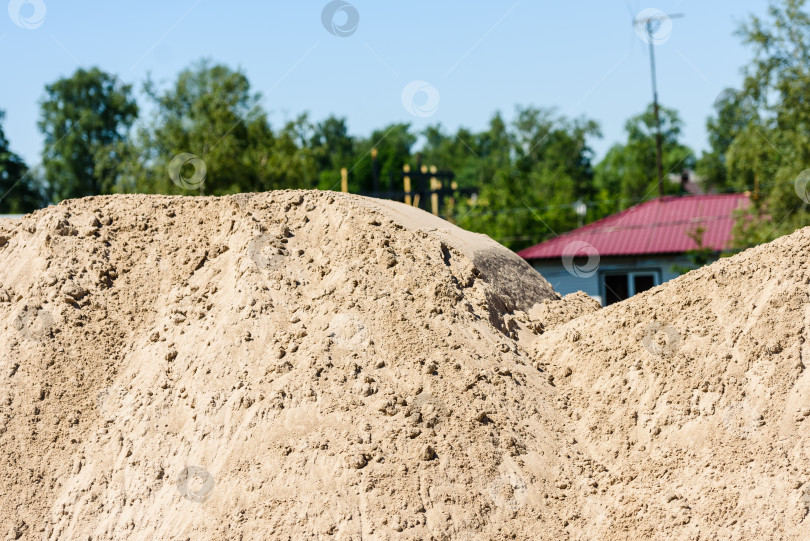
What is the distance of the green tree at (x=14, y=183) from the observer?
4616 centimetres

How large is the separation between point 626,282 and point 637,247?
127 centimetres

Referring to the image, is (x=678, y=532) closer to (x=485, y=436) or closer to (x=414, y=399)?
(x=485, y=436)

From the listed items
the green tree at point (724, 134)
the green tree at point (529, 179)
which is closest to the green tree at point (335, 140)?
the green tree at point (529, 179)

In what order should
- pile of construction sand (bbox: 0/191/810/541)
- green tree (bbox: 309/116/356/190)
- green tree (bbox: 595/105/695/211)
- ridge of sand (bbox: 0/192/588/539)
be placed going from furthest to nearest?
green tree (bbox: 309/116/356/190), green tree (bbox: 595/105/695/211), ridge of sand (bbox: 0/192/588/539), pile of construction sand (bbox: 0/191/810/541)

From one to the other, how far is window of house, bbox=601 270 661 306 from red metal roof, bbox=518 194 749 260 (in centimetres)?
85

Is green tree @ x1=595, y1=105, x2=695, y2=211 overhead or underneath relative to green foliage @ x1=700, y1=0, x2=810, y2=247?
overhead

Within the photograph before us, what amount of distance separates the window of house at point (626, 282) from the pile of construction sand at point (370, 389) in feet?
58.0

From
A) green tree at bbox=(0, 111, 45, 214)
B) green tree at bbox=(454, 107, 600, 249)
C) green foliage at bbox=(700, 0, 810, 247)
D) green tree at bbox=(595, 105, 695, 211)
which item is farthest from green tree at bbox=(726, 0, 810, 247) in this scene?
green tree at bbox=(0, 111, 45, 214)

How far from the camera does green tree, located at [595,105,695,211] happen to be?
58312 mm

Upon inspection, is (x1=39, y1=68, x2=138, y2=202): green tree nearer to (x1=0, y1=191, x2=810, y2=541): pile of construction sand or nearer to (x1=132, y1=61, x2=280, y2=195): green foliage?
(x1=132, y1=61, x2=280, y2=195): green foliage

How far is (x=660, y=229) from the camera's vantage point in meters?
28.8

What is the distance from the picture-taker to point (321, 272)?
9297mm

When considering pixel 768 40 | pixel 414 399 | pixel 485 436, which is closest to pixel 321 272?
pixel 414 399

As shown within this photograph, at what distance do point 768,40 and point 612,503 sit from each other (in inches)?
951
